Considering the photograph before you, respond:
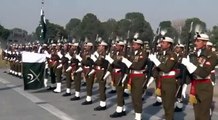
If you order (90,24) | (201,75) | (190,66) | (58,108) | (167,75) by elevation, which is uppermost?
(90,24)

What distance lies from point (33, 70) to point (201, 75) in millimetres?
8479

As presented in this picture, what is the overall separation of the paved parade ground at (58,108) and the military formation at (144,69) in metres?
0.33

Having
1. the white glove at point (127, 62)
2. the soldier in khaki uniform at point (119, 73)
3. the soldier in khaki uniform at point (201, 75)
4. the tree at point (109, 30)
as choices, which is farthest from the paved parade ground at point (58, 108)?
the tree at point (109, 30)

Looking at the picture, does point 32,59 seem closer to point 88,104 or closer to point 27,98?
point 27,98

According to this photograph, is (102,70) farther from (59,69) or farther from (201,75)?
(201,75)

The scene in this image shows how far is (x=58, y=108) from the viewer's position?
11203 mm

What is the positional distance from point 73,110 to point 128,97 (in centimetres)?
316

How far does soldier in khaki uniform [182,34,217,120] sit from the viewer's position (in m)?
6.71

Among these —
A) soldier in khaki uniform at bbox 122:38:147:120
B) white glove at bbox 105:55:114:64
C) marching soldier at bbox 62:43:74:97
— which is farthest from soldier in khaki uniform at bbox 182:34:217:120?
marching soldier at bbox 62:43:74:97

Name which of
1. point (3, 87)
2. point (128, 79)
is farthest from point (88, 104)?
point (3, 87)

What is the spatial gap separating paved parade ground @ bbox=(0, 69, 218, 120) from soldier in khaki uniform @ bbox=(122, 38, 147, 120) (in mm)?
850

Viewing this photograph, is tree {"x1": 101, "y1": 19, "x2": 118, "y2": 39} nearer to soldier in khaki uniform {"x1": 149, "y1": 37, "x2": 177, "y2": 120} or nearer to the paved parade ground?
the paved parade ground

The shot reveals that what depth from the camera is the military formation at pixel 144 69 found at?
22.5ft

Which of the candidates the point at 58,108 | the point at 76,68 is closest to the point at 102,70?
the point at 58,108
